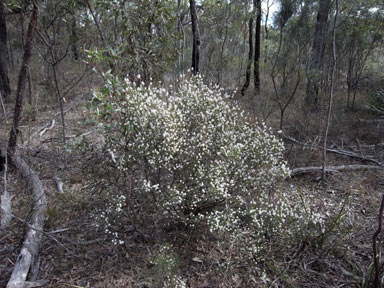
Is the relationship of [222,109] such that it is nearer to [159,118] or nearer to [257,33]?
[159,118]

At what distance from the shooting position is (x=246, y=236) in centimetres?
311

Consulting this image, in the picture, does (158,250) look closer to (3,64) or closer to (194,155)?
(194,155)

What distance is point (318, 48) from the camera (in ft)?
19.2

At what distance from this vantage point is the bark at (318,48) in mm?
5137

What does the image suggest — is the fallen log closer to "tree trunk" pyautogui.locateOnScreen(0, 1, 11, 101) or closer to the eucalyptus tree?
"tree trunk" pyautogui.locateOnScreen(0, 1, 11, 101)

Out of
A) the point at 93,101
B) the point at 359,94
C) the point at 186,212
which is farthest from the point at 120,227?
the point at 359,94

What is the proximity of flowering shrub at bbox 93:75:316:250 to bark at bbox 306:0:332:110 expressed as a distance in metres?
2.92

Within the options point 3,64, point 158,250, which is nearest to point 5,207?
point 158,250

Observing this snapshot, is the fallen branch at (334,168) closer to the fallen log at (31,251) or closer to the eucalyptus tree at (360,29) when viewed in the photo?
the eucalyptus tree at (360,29)

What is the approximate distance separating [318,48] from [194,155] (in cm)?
462

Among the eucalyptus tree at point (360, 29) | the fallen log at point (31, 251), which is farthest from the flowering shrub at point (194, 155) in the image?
the eucalyptus tree at point (360, 29)

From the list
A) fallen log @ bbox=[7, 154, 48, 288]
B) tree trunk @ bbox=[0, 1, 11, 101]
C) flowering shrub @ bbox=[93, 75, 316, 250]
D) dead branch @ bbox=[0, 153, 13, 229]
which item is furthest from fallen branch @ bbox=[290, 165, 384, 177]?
tree trunk @ bbox=[0, 1, 11, 101]

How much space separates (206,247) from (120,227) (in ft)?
3.31

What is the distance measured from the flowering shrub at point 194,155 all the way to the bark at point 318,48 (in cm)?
292
